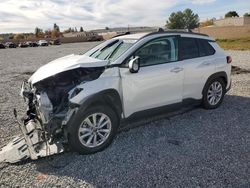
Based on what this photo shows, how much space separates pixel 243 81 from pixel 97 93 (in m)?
6.32

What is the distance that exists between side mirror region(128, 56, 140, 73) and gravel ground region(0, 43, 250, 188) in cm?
119

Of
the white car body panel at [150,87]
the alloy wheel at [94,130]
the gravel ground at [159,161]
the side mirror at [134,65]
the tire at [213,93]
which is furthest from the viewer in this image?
the tire at [213,93]

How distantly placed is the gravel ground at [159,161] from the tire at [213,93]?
461mm

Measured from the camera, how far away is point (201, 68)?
5.75 metres

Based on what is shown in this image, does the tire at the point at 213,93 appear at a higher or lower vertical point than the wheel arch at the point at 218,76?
lower

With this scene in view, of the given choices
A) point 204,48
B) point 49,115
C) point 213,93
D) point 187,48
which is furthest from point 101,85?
point 213,93

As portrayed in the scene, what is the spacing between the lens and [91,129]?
14.3ft

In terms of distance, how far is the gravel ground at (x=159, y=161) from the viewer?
11.8 feet

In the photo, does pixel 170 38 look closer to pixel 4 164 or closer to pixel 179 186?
pixel 179 186

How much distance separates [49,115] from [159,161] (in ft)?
5.71

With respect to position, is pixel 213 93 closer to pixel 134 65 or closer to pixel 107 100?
pixel 134 65

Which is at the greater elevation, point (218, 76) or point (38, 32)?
point (38, 32)

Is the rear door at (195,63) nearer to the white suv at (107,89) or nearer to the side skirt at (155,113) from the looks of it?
the white suv at (107,89)

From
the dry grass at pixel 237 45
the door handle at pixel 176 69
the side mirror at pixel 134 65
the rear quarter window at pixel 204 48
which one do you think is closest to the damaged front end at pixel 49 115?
the side mirror at pixel 134 65
